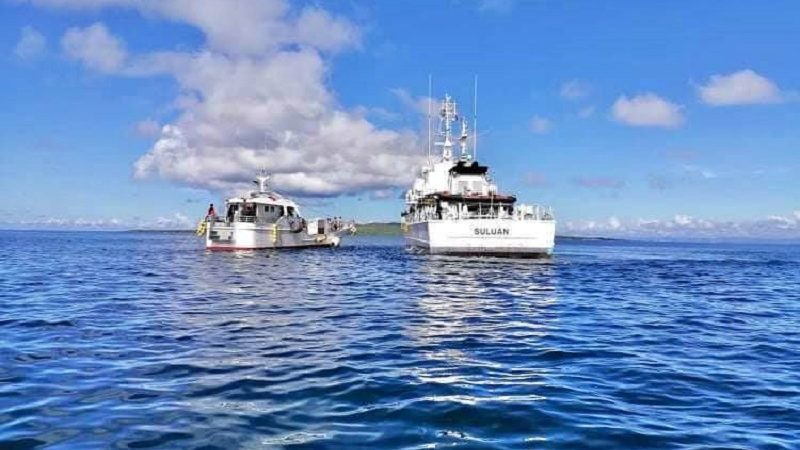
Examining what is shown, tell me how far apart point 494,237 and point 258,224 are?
25.6 m

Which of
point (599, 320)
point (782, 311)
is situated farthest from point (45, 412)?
point (782, 311)

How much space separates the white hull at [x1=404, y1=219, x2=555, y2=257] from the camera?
158 ft

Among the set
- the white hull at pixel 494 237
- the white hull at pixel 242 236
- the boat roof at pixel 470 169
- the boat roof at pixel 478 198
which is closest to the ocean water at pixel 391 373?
the white hull at pixel 494 237

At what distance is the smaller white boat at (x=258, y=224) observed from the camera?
6084cm

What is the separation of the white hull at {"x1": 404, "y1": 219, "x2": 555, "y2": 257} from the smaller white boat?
20.4m

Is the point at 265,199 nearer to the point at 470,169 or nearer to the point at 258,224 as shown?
the point at 258,224

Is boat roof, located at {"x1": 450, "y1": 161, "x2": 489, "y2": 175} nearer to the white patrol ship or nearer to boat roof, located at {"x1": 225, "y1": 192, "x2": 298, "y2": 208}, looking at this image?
the white patrol ship

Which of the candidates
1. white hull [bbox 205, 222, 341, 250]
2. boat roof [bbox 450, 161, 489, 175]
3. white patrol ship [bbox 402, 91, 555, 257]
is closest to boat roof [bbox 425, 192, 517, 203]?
white patrol ship [bbox 402, 91, 555, 257]

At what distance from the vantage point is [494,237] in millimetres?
48375

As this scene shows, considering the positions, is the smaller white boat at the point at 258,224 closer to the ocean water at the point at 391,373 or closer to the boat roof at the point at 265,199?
the boat roof at the point at 265,199

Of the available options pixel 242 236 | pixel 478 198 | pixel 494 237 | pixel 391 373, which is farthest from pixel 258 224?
pixel 391 373

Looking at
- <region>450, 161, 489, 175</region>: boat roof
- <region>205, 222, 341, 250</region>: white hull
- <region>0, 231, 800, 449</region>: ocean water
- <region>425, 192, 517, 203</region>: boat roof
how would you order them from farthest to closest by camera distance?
<region>450, 161, 489, 175</region>: boat roof
<region>205, 222, 341, 250</region>: white hull
<region>425, 192, 517, 203</region>: boat roof
<region>0, 231, 800, 449</region>: ocean water

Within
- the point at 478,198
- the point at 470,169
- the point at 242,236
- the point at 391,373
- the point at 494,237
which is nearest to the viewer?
the point at 391,373

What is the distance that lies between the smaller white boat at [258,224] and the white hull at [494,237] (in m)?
20.4
